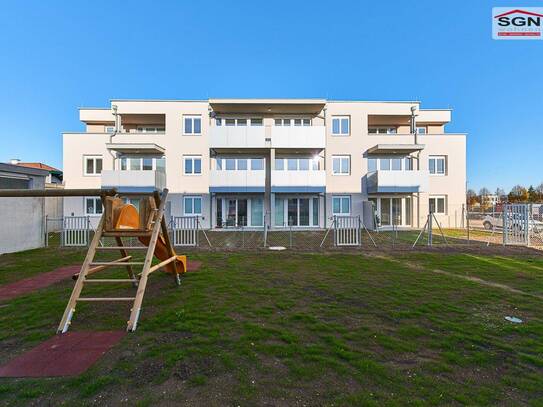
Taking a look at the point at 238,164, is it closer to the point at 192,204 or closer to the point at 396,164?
the point at 192,204

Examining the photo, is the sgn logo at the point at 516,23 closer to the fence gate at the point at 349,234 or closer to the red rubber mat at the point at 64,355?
the fence gate at the point at 349,234

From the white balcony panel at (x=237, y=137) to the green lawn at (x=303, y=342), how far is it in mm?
14929

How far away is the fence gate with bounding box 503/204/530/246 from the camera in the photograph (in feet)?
44.1

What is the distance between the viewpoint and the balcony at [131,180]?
824 inches

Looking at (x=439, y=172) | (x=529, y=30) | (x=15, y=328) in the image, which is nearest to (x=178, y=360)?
(x=15, y=328)

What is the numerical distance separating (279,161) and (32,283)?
18.0 m

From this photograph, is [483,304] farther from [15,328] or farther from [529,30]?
[529,30]

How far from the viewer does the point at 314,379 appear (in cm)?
306

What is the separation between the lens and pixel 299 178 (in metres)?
20.9

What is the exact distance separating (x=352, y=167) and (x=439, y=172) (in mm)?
8136

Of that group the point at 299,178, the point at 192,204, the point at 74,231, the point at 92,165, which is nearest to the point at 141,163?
the point at 92,165

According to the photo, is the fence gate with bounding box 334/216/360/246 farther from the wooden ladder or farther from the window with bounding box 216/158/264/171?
the window with bounding box 216/158/264/171

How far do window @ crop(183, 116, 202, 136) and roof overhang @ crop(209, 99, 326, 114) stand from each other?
5.81 ft

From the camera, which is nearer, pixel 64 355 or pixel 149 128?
pixel 64 355
